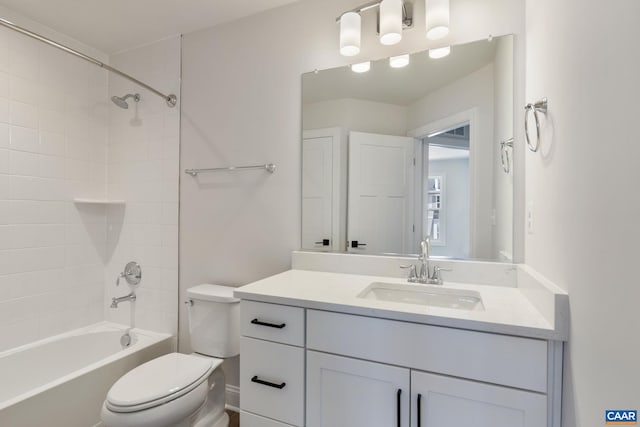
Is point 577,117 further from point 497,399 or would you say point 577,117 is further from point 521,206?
point 497,399

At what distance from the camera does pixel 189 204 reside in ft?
6.92

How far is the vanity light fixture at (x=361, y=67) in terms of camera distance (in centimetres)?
164

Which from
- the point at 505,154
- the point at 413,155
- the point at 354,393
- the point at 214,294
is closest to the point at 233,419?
the point at 214,294

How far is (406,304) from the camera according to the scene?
3.66ft

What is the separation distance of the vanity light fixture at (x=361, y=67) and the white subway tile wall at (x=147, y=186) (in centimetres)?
130

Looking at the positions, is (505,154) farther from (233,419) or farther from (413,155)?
(233,419)

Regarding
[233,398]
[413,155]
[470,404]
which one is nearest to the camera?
[470,404]

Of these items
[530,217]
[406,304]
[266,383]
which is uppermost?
[530,217]

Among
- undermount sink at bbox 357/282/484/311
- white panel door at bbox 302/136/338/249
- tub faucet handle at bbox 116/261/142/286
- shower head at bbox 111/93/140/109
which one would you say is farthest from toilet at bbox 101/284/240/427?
shower head at bbox 111/93/140/109

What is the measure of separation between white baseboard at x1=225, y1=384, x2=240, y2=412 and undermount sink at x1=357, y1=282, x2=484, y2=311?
1.22m

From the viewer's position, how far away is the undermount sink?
1.29 meters

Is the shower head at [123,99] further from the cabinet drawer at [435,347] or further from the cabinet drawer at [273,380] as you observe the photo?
the cabinet drawer at [435,347]

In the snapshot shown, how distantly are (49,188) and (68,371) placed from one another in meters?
1.23

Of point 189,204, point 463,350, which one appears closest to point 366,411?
point 463,350
